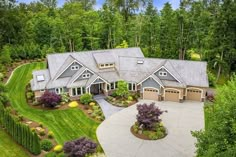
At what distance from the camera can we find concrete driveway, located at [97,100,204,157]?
29297 millimetres

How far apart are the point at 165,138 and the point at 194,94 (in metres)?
12.2

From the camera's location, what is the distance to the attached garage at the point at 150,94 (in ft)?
137

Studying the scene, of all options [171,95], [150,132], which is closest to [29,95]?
[150,132]

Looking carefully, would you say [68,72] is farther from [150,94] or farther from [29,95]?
[150,94]

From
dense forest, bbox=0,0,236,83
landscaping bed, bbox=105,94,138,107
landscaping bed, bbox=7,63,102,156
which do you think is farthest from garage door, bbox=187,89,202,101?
landscaping bed, bbox=7,63,102,156

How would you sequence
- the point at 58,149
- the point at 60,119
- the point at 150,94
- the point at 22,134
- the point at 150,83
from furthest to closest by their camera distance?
the point at 150,94
the point at 150,83
the point at 60,119
the point at 58,149
the point at 22,134

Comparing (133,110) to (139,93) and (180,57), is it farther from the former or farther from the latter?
(180,57)

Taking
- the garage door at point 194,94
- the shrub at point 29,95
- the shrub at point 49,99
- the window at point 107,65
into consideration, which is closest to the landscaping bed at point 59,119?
the shrub at point 29,95

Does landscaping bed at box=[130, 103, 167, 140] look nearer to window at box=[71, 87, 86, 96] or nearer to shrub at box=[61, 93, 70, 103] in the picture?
window at box=[71, 87, 86, 96]

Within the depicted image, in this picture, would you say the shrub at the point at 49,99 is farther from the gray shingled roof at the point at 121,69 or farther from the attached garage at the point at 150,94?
the attached garage at the point at 150,94

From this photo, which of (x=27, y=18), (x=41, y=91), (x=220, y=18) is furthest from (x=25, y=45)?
(x=220, y=18)

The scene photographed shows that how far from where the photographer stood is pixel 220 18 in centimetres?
4572

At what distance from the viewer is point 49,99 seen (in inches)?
1501

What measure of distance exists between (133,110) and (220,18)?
21375 mm
